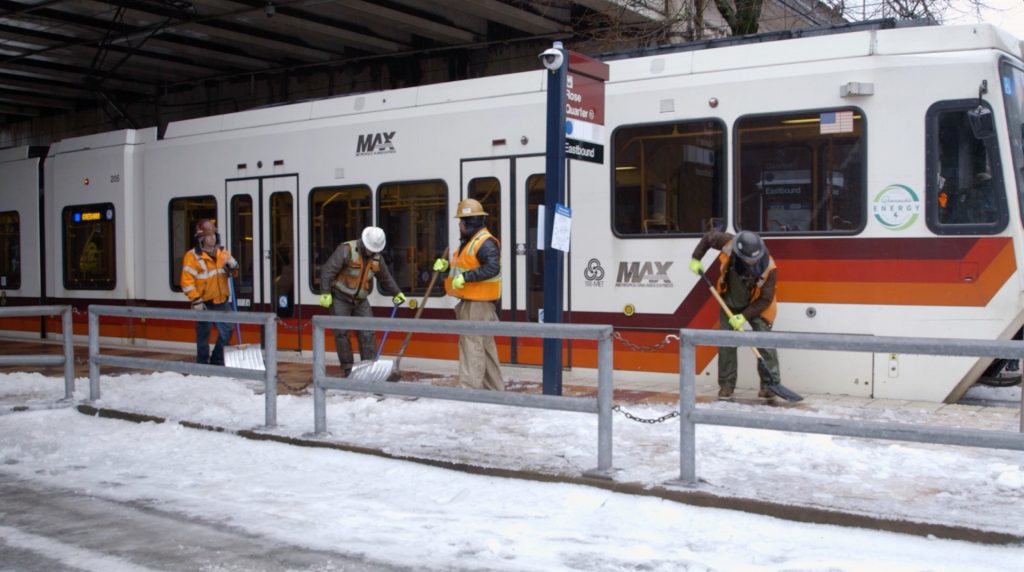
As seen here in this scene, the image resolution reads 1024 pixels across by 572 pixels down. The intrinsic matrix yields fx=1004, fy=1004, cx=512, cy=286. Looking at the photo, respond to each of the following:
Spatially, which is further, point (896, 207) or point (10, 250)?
point (10, 250)

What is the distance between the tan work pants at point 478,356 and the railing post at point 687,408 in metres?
3.50

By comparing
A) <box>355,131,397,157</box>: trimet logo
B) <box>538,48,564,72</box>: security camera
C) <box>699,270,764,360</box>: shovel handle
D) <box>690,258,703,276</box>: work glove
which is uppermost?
<box>538,48,564,72</box>: security camera

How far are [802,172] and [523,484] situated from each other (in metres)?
4.50

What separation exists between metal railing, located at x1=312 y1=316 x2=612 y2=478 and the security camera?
2.43 meters

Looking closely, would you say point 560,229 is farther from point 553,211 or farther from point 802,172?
point 802,172

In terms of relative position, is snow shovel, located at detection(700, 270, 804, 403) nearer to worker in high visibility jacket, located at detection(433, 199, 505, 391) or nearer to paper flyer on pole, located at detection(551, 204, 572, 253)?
paper flyer on pole, located at detection(551, 204, 572, 253)

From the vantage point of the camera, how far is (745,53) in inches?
375

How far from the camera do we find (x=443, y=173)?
1154 centimetres

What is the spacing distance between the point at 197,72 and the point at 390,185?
1456 centimetres

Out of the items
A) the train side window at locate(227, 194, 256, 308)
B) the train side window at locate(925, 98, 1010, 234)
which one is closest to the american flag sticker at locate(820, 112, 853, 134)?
the train side window at locate(925, 98, 1010, 234)

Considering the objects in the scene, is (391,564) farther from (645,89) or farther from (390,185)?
(390,185)

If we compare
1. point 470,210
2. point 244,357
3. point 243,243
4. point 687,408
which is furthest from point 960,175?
point 243,243

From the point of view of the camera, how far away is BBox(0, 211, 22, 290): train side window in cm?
1722

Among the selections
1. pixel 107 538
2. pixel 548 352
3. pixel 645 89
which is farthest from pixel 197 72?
pixel 107 538
